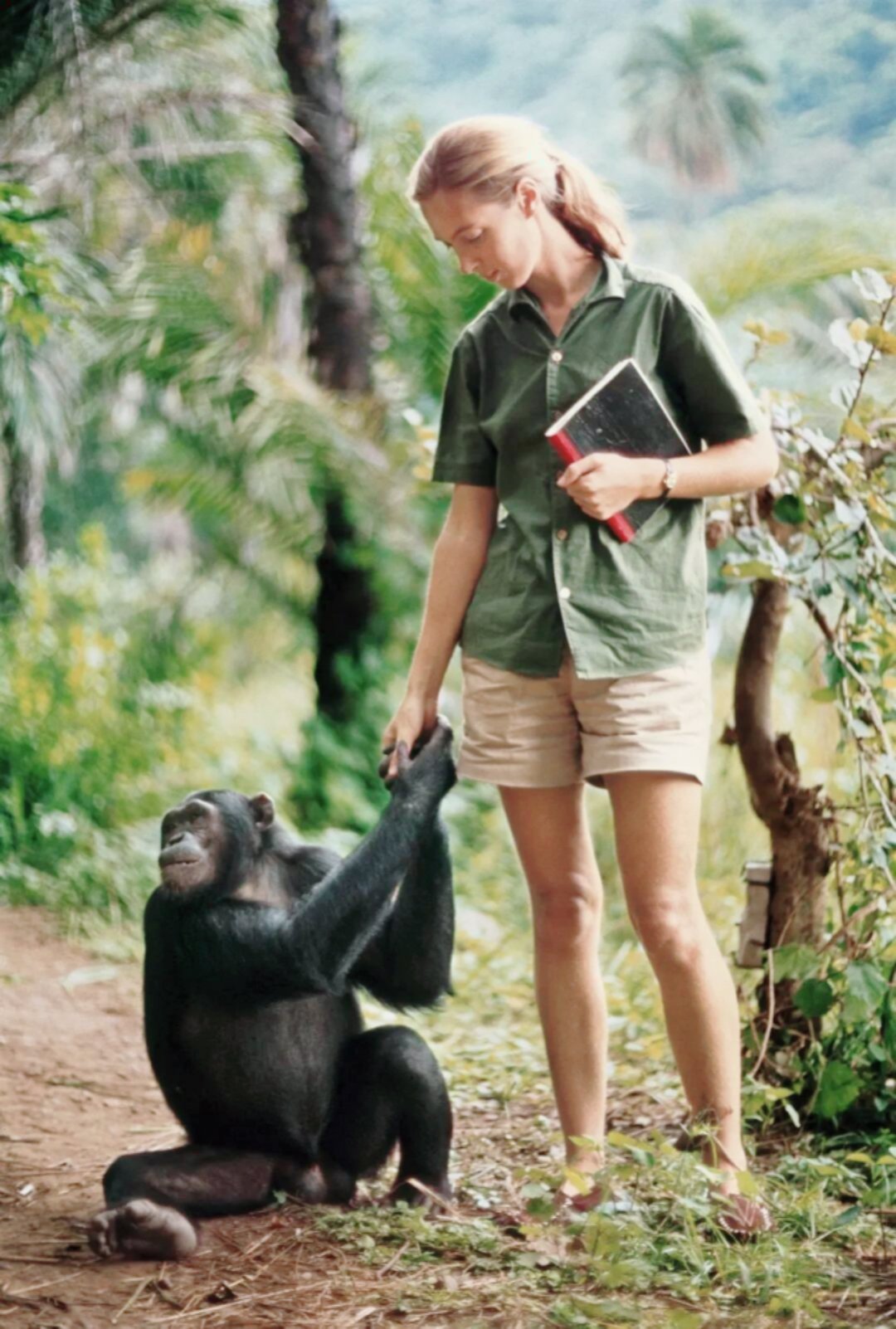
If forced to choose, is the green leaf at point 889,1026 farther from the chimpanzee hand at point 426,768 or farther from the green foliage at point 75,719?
the green foliage at point 75,719

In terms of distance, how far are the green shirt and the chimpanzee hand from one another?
0.20 meters

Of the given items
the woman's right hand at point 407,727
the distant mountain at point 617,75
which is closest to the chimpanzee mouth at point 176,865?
the woman's right hand at point 407,727

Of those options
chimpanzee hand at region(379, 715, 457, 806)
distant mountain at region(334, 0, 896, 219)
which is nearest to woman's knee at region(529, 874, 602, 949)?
chimpanzee hand at region(379, 715, 457, 806)

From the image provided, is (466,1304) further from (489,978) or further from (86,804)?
(86,804)

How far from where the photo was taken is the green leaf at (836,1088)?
110 inches

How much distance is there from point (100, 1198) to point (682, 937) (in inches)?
45.6

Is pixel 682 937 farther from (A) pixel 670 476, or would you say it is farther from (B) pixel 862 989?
(A) pixel 670 476

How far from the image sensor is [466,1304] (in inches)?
84.3

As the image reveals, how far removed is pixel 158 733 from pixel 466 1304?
3663 mm

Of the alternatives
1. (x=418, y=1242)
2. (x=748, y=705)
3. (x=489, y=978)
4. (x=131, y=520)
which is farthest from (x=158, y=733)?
(x=131, y=520)

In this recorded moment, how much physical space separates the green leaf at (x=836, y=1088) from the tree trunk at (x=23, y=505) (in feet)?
13.8

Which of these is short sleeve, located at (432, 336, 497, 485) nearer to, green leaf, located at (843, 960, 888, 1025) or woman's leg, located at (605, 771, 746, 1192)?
woman's leg, located at (605, 771, 746, 1192)

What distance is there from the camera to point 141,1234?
2320 mm

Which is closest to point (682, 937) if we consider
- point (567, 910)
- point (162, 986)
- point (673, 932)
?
point (673, 932)
